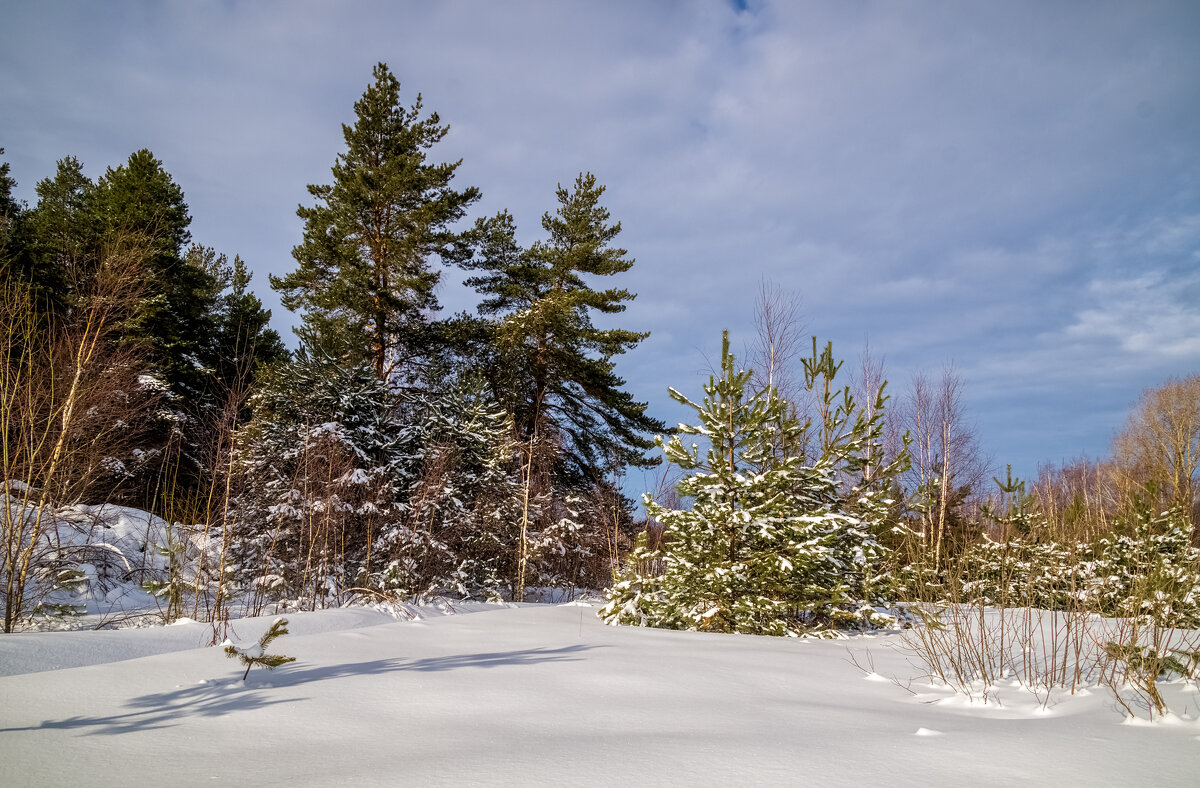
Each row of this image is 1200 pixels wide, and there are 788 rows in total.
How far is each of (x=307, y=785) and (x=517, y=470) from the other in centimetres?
1395

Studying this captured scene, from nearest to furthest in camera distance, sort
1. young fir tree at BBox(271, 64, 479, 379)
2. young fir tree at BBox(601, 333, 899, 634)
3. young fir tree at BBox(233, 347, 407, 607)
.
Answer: young fir tree at BBox(601, 333, 899, 634)
young fir tree at BBox(233, 347, 407, 607)
young fir tree at BBox(271, 64, 479, 379)

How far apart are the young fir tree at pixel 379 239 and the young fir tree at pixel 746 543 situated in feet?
33.2

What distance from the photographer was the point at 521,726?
2361mm

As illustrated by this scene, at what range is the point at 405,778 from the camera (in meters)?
1.77

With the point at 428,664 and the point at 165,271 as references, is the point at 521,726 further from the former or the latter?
the point at 165,271

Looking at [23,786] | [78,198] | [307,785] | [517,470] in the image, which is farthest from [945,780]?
[78,198]

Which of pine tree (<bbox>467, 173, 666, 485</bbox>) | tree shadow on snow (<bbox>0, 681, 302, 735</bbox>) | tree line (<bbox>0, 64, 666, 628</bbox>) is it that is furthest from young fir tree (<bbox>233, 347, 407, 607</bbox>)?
tree shadow on snow (<bbox>0, 681, 302, 735</bbox>)

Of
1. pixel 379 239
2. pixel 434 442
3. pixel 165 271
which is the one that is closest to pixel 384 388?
pixel 434 442

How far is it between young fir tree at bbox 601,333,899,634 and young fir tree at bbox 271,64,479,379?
10.1m

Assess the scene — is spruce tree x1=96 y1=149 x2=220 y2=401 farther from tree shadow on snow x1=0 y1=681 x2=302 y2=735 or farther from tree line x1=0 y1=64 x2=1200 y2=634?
tree shadow on snow x1=0 y1=681 x2=302 y2=735

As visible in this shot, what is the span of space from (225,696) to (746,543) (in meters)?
5.48

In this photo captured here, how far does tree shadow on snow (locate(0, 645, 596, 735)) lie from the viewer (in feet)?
7.27

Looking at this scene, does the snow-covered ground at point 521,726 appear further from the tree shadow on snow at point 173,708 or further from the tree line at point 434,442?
the tree line at point 434,442

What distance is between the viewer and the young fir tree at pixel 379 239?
49.3 ft
